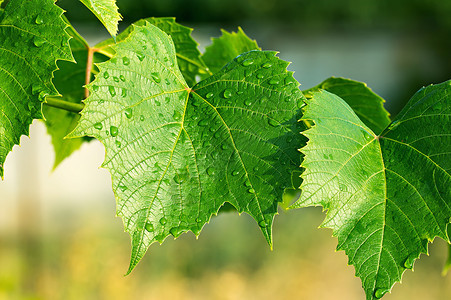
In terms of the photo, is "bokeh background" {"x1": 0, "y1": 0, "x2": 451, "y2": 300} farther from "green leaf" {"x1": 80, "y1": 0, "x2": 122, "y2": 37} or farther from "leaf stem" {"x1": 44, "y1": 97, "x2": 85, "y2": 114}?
"green leaf" {"x1": 80, "y1": 0, "x2": 122, "y2": 37}

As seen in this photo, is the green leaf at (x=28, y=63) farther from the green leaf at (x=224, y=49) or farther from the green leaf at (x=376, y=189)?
the green leaf at (x=224, y=49)

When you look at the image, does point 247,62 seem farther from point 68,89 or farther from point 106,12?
point 68,89

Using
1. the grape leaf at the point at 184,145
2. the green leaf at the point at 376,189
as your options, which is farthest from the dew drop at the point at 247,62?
the green leaf at the point at 376,189

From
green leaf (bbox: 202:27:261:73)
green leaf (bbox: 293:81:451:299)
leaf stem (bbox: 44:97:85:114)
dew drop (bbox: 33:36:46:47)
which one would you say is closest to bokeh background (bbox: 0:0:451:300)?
green leaf (bbox: 202:27:261:73)

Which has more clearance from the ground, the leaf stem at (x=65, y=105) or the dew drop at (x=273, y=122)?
the leaf stem at (x=65, y=105)

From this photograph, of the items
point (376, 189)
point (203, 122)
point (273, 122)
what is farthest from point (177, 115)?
point (376, 189)

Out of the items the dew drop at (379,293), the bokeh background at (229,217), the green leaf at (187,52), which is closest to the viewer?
the dew drop at (379,293)

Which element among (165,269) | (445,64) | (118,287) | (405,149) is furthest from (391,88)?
(405,149)
